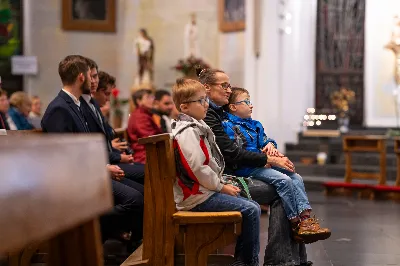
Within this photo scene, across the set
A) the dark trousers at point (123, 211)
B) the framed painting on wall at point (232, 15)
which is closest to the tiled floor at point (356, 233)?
the dark trousers at point (123, 211)

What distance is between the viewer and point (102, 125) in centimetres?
Result: 527

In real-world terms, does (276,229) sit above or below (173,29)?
below

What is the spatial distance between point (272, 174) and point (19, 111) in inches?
180

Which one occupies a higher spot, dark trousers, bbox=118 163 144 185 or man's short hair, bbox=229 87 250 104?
man's short hair, bbox=229 87 250 104

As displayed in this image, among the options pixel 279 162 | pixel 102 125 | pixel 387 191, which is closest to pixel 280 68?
pixel 387 191

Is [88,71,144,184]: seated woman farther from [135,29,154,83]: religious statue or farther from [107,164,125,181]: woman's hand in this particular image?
[135,29,154,83]: religious statue

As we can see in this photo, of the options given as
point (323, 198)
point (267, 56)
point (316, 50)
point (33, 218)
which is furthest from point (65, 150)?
point (316, 50)

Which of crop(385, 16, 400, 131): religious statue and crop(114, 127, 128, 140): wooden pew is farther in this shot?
crop(385, 16, 400, 131): religious statue

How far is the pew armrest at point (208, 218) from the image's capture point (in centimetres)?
405

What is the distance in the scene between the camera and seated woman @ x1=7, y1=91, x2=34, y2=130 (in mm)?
8414

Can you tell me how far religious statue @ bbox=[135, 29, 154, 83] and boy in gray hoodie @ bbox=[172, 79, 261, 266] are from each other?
1419 centimetres

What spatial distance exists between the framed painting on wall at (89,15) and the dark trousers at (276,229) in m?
15.2

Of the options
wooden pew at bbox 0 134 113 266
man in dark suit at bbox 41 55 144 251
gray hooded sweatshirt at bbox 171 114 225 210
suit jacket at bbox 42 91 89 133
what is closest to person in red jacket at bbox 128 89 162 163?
man in dark suit at bbox 41 55 144 251

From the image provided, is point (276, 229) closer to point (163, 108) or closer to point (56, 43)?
point (163, 108)
